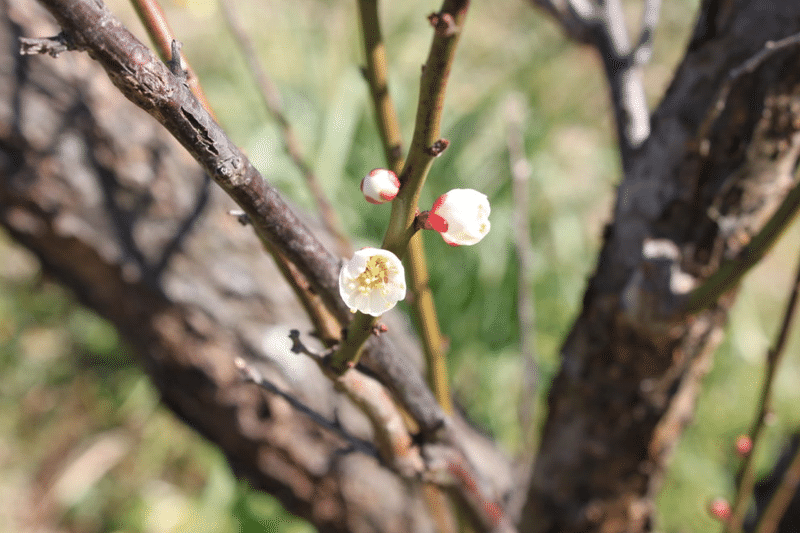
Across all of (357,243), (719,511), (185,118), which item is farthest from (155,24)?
(357,243)

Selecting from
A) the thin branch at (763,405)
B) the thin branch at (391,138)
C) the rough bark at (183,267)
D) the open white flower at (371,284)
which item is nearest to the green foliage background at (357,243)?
the rough bark at (183,267)

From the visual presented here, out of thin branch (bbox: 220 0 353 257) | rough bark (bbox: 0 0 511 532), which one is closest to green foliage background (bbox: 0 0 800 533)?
rough bark (bbox: 0 0 511 532)

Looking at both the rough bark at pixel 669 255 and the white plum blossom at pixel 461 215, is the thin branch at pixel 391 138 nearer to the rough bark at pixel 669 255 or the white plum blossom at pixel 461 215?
the white plum blossom at pixel 461 215

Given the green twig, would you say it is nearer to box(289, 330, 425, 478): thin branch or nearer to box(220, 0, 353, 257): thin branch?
box(289, 330, 425, 478): thin branch

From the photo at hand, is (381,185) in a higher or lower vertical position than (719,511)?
lower

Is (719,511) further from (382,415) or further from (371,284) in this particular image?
(371,284)
